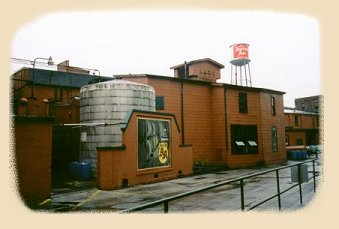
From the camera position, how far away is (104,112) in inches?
748

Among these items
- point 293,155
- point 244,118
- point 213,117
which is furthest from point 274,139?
point 213,117

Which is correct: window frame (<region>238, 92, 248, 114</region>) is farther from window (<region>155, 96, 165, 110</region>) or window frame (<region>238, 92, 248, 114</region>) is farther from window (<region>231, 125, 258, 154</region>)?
window (<region>155, 96, 165, 110</region>)

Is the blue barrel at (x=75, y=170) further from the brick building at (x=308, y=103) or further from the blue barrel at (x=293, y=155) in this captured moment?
the brick building at (x=308, y=103)

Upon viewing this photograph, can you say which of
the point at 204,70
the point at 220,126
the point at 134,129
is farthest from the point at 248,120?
the point at 134,129

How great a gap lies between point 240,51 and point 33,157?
32.4 meters

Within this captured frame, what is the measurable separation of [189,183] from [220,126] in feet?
35.8

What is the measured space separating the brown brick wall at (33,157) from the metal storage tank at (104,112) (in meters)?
6.95

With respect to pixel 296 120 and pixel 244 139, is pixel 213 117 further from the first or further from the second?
pixel 296 120

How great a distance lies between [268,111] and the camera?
3080 cm

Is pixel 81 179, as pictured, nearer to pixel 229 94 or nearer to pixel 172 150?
pixel 172 150

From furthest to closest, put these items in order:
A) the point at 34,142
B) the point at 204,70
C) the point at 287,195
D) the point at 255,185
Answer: the point at 204,70, the point at 255,185, the point at 287,195, the point at 34,142

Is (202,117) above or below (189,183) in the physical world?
above

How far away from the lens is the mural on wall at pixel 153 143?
1738cm

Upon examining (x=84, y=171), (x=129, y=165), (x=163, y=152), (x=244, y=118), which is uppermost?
(x=244, y=118)
